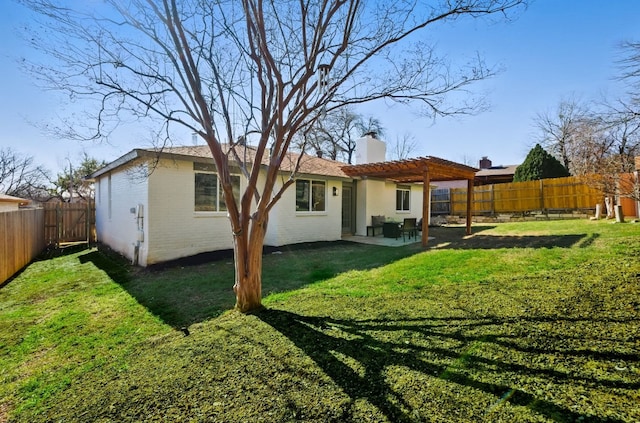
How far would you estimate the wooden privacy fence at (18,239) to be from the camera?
24.1 ft

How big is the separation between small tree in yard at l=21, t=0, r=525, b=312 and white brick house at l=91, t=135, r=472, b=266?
1395 mm

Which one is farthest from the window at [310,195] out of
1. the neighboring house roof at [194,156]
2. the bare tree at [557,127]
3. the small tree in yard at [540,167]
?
the bare tree at [557,127]

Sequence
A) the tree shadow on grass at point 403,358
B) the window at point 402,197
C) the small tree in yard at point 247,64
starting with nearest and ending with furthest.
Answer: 1. the tree shadow on grass at point 403,358
2. the small tree in yard at point 247,64
3. the window at point 402,197

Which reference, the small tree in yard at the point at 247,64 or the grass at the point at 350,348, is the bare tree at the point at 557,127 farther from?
the small tree in yard at the point at 247,64

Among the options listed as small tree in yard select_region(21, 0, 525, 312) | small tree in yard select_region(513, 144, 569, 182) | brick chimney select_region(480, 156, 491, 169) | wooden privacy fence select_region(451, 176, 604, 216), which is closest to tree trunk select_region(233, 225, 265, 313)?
small tree in yard select_region(21, 0, 525, 312)

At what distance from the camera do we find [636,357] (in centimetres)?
252

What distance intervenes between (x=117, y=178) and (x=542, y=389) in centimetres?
1242

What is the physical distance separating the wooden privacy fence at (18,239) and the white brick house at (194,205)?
2.03m

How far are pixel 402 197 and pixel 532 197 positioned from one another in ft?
26.0

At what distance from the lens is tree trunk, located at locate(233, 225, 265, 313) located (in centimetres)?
432

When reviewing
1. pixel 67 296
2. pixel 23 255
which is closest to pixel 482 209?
pixel 67 296

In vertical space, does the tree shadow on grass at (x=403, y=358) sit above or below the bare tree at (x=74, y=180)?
below

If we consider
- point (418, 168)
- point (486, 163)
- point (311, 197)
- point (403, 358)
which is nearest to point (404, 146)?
point (486, 163)

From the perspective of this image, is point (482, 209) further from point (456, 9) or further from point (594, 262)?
point (456, 9)
